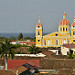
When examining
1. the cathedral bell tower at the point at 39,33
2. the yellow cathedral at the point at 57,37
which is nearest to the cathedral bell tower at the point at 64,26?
the yellow cathedral at the point at 57,37

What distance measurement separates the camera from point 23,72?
77.5ft

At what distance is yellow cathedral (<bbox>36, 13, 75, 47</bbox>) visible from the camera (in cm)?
7662

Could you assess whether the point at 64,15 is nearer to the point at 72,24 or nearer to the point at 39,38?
the point at 72,24

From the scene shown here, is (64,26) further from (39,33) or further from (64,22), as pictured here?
(39,33)

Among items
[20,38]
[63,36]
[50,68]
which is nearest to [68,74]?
[50,68]

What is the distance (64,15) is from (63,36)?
8388 millimetres

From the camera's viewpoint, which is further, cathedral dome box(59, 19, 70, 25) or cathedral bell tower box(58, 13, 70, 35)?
cathedral dome box(59, 19, 70, 25)

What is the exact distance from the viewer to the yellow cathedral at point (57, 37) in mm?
76625

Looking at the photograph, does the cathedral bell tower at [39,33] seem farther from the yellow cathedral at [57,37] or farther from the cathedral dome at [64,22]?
the cathedral dome at [64,22]

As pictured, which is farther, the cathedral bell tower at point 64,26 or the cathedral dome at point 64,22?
the cathedral dome at point 64,22

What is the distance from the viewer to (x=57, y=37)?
251 ft

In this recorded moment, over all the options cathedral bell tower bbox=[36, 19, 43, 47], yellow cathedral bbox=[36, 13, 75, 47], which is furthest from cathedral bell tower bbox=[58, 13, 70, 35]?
cathedral bell tower bbox=[36, 19, 43, 47]

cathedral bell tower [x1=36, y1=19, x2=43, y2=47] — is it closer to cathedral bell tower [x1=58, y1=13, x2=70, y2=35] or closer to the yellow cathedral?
the yellow cathedral

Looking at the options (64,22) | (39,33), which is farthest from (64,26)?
(39,33)
